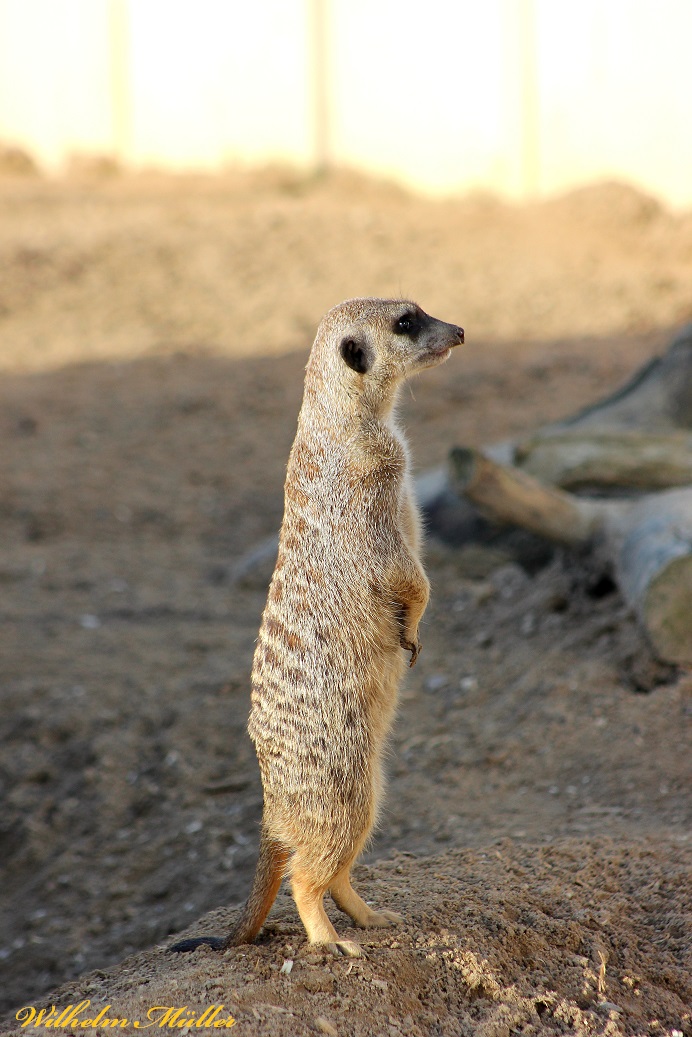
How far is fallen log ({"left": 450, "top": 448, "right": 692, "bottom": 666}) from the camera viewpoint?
3.55 m

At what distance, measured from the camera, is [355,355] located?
2.44m

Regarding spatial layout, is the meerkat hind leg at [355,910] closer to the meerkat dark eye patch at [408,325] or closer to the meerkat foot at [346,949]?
the meerkat foot at [346,949]

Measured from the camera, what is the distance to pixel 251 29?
1213 centimetres

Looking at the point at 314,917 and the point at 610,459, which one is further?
the point at 610,459

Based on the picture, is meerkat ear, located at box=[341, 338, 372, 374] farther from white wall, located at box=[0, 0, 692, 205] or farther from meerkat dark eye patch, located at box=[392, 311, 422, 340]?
white wall, located at box=[0, 0, 692, 205]

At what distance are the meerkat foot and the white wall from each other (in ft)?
29.8

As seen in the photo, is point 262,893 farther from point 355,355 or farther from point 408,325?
point 408,325

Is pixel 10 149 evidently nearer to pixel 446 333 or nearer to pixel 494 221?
pixel 494 221

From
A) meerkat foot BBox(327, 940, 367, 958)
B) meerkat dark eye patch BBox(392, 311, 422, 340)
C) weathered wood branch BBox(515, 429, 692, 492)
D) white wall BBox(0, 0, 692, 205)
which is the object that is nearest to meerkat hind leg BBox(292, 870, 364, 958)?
meerkat foot BBox(327, 940, 367, 958)

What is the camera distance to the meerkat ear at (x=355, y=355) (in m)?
2.43

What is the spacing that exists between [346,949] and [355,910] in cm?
15

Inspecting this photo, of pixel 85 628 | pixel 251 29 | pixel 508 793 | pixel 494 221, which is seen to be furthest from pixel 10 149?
pixel 508 793

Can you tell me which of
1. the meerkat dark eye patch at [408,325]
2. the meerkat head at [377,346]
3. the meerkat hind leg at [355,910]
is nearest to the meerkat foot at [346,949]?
the meerkat hind leg at [355,910]

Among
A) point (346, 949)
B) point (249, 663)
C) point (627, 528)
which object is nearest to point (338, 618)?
point (346, 949)
